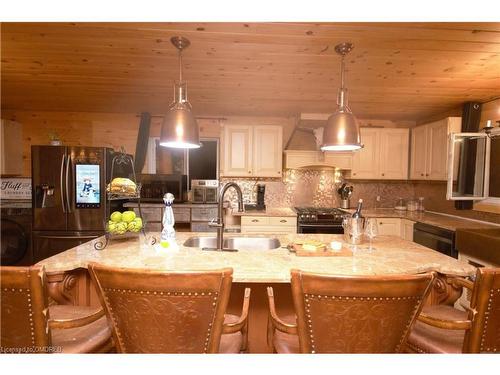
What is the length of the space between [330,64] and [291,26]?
70 centimetres

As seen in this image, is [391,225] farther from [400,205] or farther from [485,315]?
[485,315]

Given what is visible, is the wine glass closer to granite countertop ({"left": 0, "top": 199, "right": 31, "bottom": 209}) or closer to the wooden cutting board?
the wooden cutting board

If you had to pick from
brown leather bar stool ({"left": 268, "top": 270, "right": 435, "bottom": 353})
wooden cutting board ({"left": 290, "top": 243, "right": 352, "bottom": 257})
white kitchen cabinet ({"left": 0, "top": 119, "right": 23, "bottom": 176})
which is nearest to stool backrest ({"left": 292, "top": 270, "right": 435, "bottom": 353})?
brown leather bar stool ({"left": 268, "top": 270, "right": 435, "bottom": 353})

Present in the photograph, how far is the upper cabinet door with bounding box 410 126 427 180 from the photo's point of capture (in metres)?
3.69

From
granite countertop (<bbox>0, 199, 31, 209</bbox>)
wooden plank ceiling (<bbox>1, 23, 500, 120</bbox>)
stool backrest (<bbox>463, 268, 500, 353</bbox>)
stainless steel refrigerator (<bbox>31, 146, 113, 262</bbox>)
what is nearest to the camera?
stool backrest (<bbox>463, 268, 500, 353</bbox>)

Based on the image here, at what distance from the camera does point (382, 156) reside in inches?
157

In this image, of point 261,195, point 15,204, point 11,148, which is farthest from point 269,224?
point 11,148

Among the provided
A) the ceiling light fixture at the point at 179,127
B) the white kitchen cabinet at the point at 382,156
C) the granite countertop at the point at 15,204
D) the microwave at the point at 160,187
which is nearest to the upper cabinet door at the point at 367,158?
the white kitchen cabinet at the point at 382,156

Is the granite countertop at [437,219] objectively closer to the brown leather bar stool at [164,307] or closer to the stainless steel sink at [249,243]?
the stainless steel sink at [249,243]

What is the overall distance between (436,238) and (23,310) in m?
3.41

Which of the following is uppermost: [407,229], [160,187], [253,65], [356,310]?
[253,65]

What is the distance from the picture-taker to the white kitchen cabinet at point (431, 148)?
326 cm

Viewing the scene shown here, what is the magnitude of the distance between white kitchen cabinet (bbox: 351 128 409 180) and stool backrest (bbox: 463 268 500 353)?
124 inches

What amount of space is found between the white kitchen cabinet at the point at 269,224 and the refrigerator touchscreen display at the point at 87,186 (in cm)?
180
